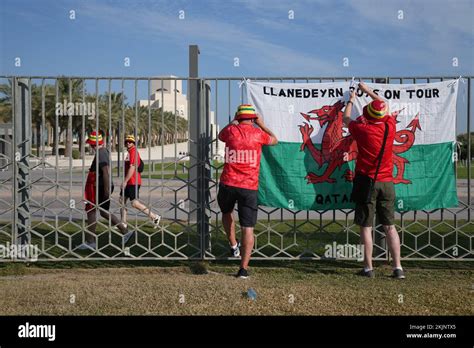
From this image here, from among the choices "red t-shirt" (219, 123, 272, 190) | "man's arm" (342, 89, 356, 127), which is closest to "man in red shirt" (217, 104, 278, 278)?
"red t-shirt" (219, 123, 272, 190)

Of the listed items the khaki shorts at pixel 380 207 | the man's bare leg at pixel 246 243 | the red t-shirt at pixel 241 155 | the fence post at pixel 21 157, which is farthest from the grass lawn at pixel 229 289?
the red t-shirt at pixel 241 155

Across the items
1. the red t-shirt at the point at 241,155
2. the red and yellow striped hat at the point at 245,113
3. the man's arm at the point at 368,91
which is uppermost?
the man's arm at the point at 368,91

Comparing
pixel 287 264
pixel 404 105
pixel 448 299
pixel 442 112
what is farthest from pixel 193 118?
pixel 448 299

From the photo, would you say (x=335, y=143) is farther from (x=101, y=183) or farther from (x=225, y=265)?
(x=101, y=183)

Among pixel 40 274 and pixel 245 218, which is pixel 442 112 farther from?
pixel 40 274

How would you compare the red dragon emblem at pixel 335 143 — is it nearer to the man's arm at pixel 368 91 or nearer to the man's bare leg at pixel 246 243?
the man's arm at pixel 368 91

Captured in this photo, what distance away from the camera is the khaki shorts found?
20.9ft

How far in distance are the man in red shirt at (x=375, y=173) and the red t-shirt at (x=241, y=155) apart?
126 centimetres

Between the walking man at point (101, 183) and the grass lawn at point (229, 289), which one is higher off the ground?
the walking man at point (101, 183)

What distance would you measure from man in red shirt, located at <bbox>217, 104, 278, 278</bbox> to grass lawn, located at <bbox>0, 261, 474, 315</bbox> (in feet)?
2.18

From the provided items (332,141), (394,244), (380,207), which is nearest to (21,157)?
(332,141)

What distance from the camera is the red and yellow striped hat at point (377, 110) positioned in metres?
6.29

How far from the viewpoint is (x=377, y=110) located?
6297mm

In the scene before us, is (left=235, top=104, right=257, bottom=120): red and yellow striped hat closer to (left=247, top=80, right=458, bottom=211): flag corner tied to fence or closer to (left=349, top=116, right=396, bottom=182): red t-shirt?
(left=247, top=80, right=458, bottom=211): flag corner tied to fence
